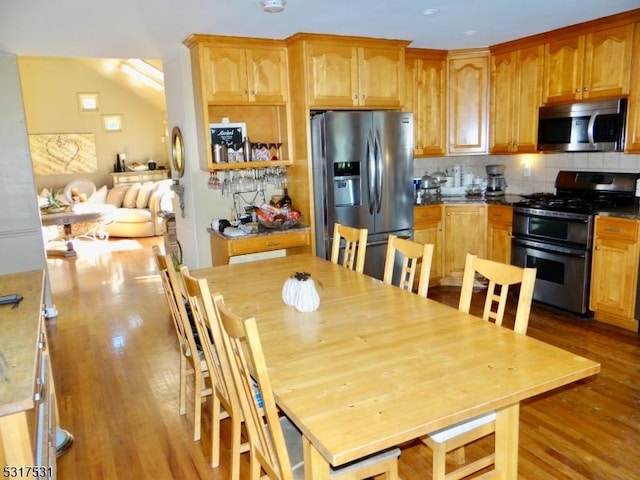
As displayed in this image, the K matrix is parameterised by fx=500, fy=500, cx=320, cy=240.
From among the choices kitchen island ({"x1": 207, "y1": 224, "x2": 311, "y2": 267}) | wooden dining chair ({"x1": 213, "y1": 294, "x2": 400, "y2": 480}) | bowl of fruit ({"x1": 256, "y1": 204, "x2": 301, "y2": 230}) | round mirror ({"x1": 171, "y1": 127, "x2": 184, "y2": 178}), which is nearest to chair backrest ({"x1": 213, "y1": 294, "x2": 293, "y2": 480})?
wooden dining chair ({"x1": 213, "y1": 294, "x2": 400, "y2": 480})

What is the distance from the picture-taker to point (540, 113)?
176 inches

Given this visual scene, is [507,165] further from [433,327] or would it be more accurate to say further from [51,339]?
[51,339]

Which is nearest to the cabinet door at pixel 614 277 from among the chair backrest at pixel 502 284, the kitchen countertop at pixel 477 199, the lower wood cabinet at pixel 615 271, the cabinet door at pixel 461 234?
the lower wood cabinet at pixel 615 271

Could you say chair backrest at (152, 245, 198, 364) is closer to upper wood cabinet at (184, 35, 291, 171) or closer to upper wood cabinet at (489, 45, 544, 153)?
upper wood cabinet at (184, 35, 291, 171)

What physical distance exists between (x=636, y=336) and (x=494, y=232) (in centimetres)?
149

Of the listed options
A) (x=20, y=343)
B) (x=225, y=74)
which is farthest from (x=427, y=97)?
(x=20, y=343)

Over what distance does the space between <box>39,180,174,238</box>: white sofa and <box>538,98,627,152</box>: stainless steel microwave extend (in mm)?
6120

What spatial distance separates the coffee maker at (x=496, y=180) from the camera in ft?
17.3

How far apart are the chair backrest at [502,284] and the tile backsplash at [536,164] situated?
2.90 metres

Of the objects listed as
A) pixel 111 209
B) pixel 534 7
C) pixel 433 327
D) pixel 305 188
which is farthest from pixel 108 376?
pixel 111 209

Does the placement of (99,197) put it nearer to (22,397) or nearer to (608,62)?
(608,62)

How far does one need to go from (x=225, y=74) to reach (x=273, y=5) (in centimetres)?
104

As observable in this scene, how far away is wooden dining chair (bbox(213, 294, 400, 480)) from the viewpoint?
1.38 m

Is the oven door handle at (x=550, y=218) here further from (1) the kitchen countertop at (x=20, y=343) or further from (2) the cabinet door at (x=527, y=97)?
(1) the kitchen countertop at (x=20, y=343)
